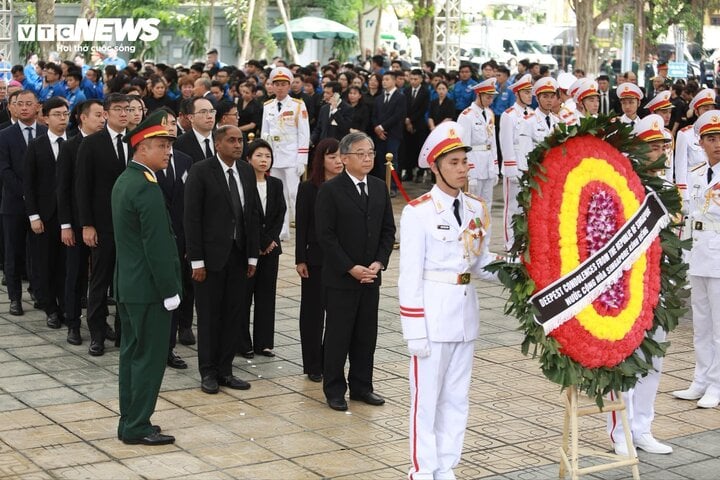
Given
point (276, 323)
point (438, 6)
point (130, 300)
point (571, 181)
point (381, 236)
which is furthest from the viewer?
point (438, 6)

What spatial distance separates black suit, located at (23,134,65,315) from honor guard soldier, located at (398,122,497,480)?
5227mm

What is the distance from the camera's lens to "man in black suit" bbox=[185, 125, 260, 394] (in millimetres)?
8828

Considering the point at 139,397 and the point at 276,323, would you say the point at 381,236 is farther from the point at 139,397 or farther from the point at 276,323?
the point at 276,323

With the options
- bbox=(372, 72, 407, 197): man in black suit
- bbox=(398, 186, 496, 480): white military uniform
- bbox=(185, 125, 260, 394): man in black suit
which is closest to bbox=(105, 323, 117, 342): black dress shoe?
bbox=(185, 125, 260, 394): man in black suit

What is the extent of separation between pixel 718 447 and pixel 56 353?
535cm

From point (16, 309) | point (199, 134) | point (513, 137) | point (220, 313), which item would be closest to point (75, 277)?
point (16, 309)

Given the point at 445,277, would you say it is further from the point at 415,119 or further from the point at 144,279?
the point at 415,119

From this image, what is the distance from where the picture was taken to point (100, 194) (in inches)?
389

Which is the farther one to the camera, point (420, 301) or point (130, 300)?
point (130, 300)

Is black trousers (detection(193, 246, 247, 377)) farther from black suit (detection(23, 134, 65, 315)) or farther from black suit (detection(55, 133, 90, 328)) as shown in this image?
black suit (detection(23, 134, 65, 315))

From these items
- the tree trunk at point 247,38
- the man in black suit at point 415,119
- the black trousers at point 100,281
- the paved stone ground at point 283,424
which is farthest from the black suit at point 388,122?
the tree trunk at point 247,38

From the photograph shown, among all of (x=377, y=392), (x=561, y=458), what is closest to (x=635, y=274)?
(x=561, y=458)

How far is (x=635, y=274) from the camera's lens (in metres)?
6.84

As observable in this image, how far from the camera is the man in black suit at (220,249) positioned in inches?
348
